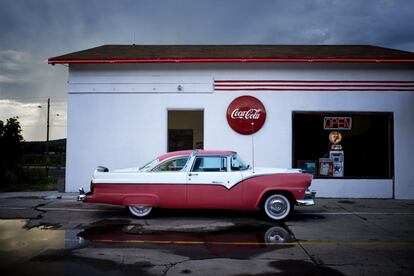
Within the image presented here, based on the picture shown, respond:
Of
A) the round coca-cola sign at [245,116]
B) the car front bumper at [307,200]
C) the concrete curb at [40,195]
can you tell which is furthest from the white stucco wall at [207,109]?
the car front bumper at [307,200]

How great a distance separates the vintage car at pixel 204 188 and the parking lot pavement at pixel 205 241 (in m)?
0.42

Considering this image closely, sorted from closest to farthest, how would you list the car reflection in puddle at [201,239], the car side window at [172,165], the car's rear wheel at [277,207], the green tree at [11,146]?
the car reflection in puddle at [201,239], the car's rear wheel at [277,207], the car side window at [172,165], the green tree at [11,146]

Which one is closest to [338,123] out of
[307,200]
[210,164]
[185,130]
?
[307,200]

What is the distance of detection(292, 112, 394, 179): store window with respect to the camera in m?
13.6

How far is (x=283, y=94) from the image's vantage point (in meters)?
13.6

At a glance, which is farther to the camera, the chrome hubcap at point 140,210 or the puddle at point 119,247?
the chrome hubcap at point 140,210

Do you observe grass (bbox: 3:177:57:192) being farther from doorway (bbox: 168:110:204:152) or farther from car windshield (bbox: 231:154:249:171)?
car windshield (bbox: 231:154:249:171)

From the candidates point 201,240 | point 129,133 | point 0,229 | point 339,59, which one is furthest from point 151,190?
point 339,59

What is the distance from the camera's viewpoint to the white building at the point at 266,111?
44.1 feet

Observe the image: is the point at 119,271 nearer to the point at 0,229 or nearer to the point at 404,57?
the point at 0,229

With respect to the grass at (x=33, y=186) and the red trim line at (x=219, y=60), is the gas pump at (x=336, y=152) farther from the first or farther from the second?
the grass at (x=33, y=186)

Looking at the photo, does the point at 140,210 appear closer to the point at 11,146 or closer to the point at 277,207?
the point at 277,207

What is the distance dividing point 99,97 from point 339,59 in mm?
8424

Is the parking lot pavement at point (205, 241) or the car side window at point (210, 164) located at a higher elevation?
the car side window at point (210, 164)
